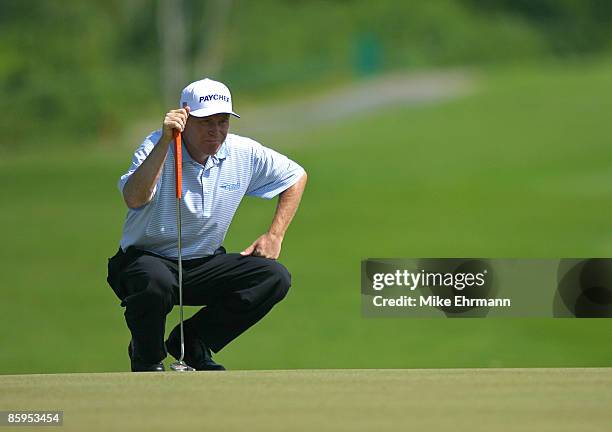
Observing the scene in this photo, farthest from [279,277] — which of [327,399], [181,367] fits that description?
[327,399]

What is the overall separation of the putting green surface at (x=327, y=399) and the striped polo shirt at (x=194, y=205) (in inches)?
28.1

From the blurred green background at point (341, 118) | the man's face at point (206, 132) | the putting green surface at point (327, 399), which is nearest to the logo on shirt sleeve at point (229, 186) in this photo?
the man's face at point (206, 132)

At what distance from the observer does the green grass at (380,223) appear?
19906 mm

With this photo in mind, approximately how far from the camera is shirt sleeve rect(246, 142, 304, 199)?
665 centimetres

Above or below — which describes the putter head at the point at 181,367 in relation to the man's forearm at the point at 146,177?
below

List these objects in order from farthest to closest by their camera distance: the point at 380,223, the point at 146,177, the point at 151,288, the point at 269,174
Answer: the point at 380,223
the point at 269,174
the point at 151,288
the point at 146,177

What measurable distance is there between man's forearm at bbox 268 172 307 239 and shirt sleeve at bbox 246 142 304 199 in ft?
0.10

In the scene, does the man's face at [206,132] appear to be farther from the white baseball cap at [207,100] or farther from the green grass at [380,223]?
the green grass at [380,223]

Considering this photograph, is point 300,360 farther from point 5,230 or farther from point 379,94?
point 379,94

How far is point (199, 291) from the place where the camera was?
644 centimetres

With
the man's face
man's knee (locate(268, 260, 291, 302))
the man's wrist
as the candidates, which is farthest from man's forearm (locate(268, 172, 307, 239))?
the man's face

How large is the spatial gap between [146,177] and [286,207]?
0.88 m

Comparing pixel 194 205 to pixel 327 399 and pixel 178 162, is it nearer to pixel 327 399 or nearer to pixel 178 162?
pixel 178 162

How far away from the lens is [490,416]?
4898 mm
